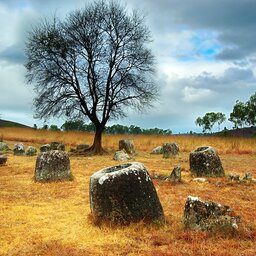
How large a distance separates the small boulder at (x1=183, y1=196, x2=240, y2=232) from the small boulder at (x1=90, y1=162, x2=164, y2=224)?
2.23 feet

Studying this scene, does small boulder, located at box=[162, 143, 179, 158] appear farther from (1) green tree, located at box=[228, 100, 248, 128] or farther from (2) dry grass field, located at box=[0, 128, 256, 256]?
(1) green tree, located at box=[228, 100, 248, 128]

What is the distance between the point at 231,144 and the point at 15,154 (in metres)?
14.2

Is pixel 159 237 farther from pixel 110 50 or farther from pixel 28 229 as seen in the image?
pixel 110 50

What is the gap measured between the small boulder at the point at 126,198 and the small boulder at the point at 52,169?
18.9 feet

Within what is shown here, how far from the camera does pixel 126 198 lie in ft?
25.7

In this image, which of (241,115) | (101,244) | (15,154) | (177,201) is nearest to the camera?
(101,244)

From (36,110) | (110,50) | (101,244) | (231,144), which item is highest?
(110,50)

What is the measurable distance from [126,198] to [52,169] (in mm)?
6247

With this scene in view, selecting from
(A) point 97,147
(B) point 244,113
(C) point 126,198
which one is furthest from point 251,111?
(C) point 126,198

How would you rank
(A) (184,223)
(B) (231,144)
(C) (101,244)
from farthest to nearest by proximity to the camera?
(B) (231,144) < (A) (184,223) < (C) (101,244)

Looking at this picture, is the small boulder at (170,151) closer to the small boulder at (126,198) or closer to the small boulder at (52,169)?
the small boulder at (52,169)

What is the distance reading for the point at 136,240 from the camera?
701 cm

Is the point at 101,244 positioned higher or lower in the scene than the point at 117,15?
lower

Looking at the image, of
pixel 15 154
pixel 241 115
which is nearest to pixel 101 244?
pixel 15 154
